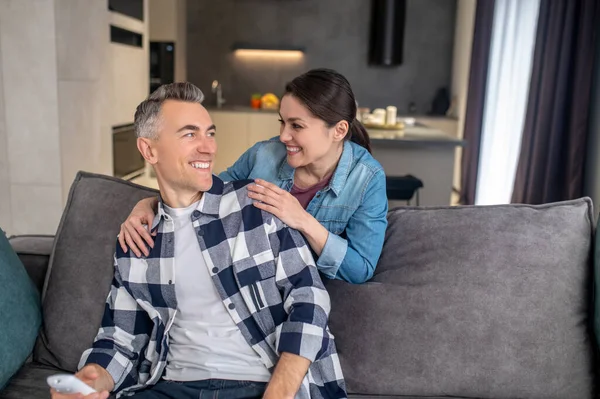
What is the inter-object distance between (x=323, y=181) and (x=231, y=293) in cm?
55

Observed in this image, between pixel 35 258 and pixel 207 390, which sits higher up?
pixel 35 258

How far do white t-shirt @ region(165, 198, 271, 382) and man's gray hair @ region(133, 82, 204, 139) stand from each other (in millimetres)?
230

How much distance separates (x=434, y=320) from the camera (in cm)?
155

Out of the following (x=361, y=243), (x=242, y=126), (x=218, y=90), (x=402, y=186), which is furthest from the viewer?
(x=218, y=90)

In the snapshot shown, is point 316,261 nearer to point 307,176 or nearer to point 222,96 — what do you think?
point 307,176

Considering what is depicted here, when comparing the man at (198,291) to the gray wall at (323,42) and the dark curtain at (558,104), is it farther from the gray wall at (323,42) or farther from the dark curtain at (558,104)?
the gray wall at (323,42)

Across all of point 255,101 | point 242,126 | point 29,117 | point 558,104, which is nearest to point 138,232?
point 29,117

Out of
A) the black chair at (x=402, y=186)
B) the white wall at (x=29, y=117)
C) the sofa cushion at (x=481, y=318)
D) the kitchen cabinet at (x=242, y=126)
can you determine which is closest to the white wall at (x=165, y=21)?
the kitchen cabinet at (x=242, y=126)

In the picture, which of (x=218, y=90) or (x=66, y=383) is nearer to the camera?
(x=66, y=383)

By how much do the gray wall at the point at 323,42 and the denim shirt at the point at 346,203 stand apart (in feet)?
18.3

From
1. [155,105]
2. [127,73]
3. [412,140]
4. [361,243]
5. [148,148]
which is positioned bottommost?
[361,243]

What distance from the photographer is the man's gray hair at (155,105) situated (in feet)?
5.00

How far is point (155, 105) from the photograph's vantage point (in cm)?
153

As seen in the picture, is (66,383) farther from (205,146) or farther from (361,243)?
(361,243)
